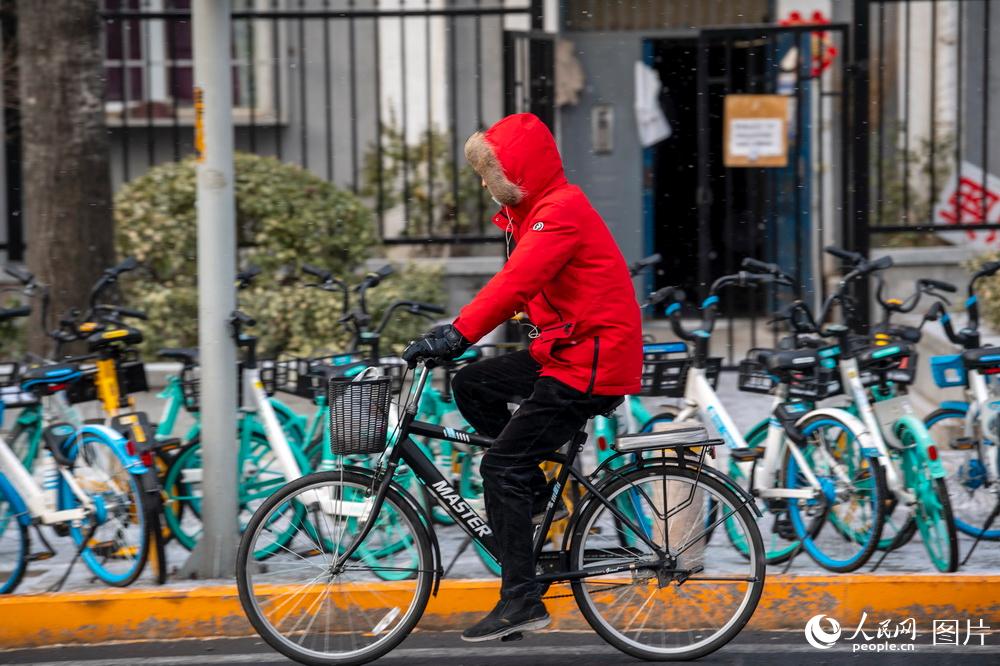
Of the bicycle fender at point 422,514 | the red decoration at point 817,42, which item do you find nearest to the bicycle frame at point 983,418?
the bicycle fender at point 422,514

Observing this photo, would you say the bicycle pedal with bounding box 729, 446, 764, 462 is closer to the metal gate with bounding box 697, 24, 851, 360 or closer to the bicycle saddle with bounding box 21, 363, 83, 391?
the bicycle saddle with bounding box 21, 363, 83, 391

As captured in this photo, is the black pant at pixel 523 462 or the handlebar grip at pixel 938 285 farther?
the handlebar grip at pixel 938 285

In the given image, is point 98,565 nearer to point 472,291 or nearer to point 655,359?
point 655,359

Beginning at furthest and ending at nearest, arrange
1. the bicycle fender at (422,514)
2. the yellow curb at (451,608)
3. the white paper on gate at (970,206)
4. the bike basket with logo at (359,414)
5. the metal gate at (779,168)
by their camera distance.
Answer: the white paper on gate at (970,206), the metal gate at (779,168), the yellow curb at (451,608), the bicycle fender at (422,514), the bike basket with logo at (359,414)

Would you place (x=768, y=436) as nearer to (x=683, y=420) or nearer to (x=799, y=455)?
(x=799, y=455)

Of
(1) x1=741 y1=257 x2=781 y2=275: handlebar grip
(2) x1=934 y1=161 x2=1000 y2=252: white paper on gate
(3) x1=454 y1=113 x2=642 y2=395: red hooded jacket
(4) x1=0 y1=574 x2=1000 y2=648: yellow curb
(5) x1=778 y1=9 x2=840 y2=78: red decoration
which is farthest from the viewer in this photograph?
(2) x1=934 y1=161 x2=1000 y2=252: white paper on gate

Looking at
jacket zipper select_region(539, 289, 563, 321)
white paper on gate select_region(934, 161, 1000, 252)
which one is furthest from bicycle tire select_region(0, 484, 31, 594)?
white paper on gate select_region(934, 161, 1000, 252)

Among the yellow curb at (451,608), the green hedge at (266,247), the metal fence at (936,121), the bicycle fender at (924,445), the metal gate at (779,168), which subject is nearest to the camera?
the yellow curb at (451,608)

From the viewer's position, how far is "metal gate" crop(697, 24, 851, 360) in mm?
9117

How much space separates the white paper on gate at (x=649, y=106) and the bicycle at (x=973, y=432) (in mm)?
5165

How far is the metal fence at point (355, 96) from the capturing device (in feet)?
33.5

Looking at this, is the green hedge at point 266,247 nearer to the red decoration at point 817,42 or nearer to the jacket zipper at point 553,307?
the red decoration at point 817,42

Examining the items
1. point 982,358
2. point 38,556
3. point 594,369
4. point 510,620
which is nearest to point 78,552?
point 38,556

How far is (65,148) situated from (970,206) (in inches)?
260
